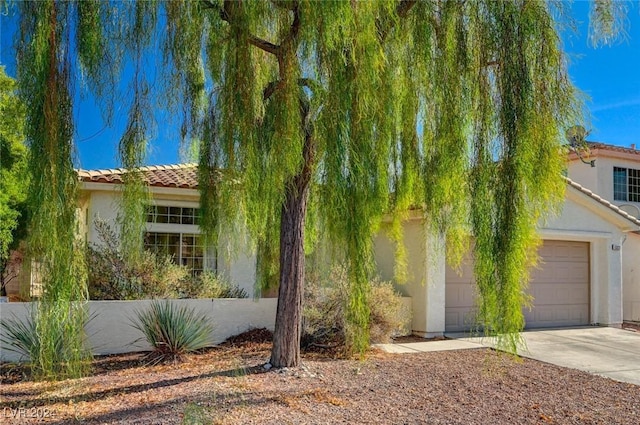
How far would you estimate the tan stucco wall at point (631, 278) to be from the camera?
18969 mm

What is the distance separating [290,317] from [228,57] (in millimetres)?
4357

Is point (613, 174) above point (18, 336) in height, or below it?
above

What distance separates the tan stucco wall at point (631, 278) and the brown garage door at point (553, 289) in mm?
3710

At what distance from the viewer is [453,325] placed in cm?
1434

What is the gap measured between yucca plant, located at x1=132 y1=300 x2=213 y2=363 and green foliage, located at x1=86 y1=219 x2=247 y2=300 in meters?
1.19

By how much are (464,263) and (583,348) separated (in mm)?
3249

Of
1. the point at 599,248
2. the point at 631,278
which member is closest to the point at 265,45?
the point at 599,248

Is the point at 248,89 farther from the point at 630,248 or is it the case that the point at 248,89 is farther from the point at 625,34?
the point at 630,248

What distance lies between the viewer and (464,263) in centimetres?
1312

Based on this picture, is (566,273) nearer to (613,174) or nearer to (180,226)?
(613,174)

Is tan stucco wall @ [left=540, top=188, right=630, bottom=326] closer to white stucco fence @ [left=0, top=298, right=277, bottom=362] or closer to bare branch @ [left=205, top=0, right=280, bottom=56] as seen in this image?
white stucco fence @ [left=0, top=298, right=277, bottom=362]

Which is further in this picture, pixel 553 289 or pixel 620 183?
pixel 620 183

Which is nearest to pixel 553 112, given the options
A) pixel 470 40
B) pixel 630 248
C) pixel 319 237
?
pixel 470 40

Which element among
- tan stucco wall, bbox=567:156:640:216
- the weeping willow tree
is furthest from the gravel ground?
tan stucco wall, bbox=567:156:640:216
